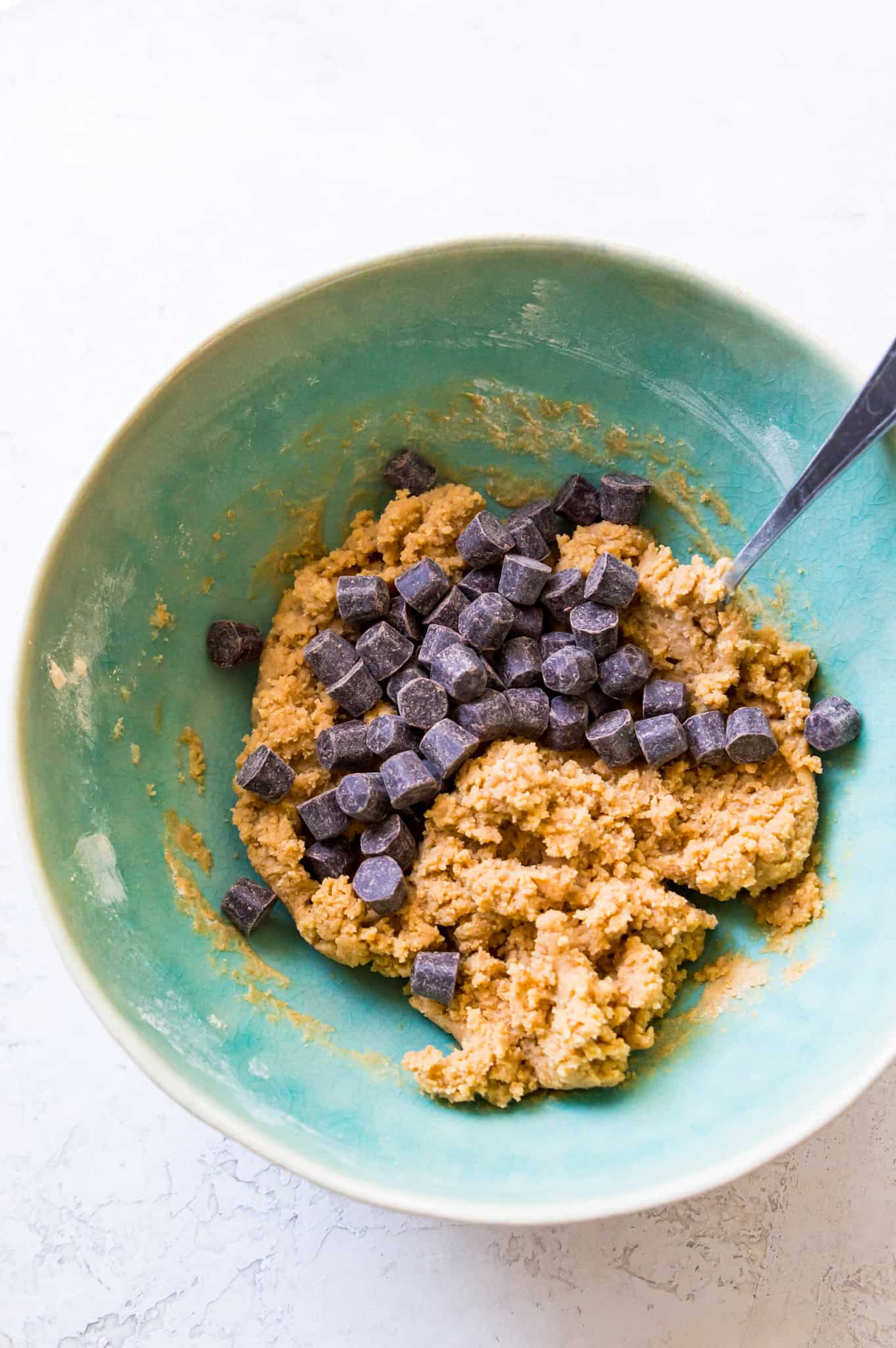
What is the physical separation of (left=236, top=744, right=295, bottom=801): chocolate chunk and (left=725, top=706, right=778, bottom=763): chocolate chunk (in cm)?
119

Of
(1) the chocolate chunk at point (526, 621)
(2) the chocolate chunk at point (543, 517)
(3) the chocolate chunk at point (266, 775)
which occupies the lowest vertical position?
(3) the chocolate chunk at point (266, 775)

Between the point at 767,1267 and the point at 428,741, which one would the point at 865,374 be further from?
the point at 767,1267

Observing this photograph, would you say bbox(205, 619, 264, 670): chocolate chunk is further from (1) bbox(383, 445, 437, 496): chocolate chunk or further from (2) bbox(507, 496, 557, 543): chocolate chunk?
(2) bbox(507, 496, 557, 543): chocolate chunk

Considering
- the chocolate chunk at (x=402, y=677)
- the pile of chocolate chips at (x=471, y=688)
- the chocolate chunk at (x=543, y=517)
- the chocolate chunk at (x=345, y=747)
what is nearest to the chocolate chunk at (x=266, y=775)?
the pile of chocolate chips at (x=471, y=688)

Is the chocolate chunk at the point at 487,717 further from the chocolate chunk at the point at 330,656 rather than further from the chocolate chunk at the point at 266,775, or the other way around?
the chocolate chunk at the point at 266,775

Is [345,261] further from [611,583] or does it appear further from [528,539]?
[611,583]

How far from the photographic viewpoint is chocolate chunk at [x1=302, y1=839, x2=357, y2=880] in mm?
2727

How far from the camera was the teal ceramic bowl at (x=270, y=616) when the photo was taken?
2.29 m

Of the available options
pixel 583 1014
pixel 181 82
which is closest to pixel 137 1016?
pixel 583 1014

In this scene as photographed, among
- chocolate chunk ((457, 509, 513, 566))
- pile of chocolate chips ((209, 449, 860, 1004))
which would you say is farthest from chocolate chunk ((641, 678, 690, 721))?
chocolate chunk ((457, 509, 513, 566))

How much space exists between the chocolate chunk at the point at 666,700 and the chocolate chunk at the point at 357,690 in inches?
29.5

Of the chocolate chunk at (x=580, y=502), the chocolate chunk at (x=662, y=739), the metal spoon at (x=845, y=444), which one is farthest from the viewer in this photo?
the chocolate chunk at (x=580, y=502)

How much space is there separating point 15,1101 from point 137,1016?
1037 millimetres

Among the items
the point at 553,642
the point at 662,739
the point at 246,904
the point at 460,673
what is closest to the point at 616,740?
the point at 662,739
